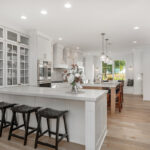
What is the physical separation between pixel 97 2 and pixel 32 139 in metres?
3.12

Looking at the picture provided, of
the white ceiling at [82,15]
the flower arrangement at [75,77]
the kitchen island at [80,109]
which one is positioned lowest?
the kitchen island at [80,109]

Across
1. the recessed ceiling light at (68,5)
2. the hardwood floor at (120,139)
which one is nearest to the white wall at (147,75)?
the hardwood floor at (120,139)

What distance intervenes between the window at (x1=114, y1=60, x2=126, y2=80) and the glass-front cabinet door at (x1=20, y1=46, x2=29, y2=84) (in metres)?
6.67

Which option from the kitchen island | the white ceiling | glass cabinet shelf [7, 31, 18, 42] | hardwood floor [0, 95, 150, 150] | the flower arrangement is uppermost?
the white ceiling

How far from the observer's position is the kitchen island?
1.94 m

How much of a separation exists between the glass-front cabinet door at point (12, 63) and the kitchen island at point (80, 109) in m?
1.01

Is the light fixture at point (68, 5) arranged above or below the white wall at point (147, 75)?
above

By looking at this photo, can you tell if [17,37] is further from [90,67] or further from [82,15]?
[90,67]

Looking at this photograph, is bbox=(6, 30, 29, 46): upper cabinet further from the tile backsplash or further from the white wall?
the white wall

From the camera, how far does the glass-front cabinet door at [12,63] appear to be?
3797 millimetres

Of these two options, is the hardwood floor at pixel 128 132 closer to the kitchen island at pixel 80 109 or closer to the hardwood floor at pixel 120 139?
the hardwood floor at pixel 120 139

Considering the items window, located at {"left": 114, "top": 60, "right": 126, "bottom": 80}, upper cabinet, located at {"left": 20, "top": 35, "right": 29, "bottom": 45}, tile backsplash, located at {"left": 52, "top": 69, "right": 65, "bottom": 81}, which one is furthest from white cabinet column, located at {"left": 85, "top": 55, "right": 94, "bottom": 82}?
upper cabinet, located at {"left": 20, "top": 35, "right": 29, "bottom": 45}

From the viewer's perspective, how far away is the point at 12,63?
12.9ft

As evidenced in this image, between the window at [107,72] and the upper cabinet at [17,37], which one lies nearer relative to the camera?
the upper cabinet at [17,37]
